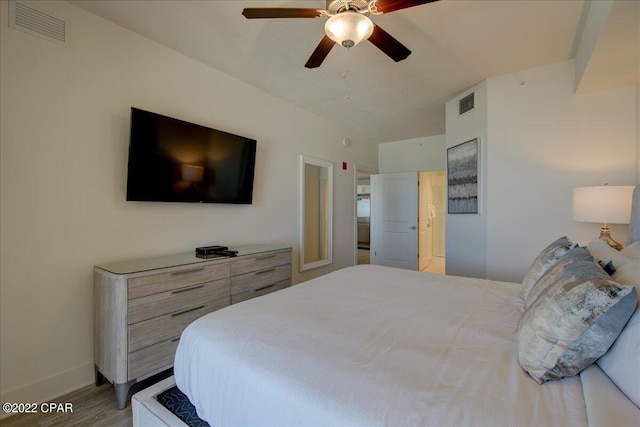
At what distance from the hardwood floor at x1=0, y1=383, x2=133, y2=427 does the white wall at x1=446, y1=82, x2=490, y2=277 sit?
3481 mm

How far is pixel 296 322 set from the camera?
4.21 feet

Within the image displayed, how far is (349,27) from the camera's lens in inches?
61.6

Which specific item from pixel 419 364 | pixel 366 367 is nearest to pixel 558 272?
pixel 419 364

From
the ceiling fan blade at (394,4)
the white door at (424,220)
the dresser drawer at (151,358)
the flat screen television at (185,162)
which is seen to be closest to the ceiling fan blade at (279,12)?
the ceiling fan blade at (394,4)

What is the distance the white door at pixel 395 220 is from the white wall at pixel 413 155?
0.64 ft

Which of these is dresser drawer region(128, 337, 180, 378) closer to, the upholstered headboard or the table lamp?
the upholstered headboard

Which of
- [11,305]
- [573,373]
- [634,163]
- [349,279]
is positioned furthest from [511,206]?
[11,305]

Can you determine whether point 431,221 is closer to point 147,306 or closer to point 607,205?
point 607,205

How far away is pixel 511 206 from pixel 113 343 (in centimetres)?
371

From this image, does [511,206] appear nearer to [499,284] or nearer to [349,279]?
[499,284]

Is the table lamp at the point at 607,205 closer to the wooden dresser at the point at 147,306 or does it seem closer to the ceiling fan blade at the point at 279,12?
the ceiling fan blade at the point at 279,12

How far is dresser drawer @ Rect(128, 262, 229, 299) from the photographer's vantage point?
178 cm

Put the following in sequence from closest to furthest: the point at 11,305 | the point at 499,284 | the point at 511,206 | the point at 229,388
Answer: the point at 229,388 < the point at 11,305 < the point at 499,284 < the point at 511,206

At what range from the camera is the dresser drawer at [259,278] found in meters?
2.43
